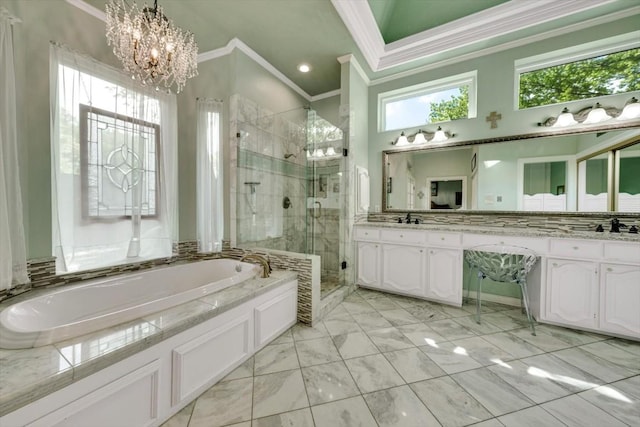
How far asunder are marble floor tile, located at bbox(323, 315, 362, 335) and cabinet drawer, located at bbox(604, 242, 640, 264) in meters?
2.14

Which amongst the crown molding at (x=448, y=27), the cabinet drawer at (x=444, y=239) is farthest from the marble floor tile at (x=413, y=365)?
the crown molding at (x=448, y=27)

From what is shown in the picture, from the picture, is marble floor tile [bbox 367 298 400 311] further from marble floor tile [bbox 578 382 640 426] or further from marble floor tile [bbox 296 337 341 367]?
marble floor tile [bbox 578 382 640 426]

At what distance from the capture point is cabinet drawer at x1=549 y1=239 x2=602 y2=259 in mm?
1996

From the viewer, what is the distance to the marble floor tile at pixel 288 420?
121 centimetres

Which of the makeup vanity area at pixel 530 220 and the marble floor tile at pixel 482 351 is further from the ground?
the makeup vanity area at pixel 530 220

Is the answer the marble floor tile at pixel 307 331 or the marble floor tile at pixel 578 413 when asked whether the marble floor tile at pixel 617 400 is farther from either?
the marble floor tile at pixel 307 331

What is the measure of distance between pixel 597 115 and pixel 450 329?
2.50m

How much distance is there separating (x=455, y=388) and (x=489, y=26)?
10.9 feet

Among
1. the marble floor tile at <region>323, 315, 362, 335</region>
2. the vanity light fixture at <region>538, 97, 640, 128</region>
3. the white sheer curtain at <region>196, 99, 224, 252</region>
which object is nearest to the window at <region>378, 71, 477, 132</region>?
the vanity light fixture at <region>538, 97, 640, 128</region>

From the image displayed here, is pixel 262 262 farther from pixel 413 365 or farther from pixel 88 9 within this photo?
pixel 88 9

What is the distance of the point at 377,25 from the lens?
8.71 ft

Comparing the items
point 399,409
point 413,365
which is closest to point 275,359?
point 399,409

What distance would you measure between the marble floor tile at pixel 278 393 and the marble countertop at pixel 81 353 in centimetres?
52

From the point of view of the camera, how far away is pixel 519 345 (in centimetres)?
192
